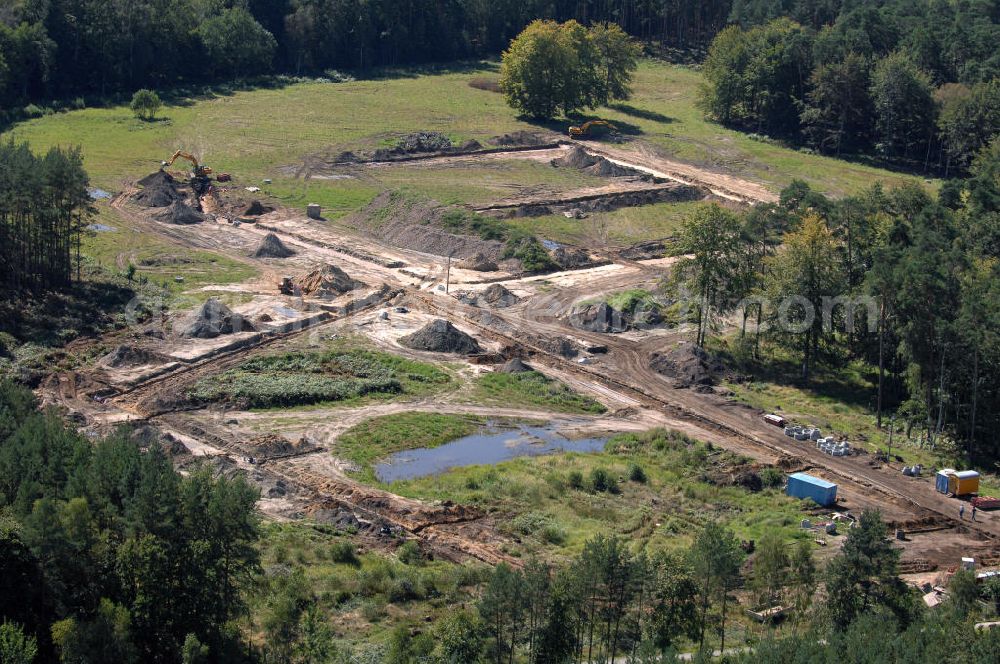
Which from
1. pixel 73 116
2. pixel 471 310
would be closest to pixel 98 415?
pixel 471 310

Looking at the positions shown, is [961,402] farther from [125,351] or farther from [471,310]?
[125,351]

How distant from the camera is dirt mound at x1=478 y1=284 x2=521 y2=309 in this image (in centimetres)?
7675

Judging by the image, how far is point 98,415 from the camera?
57.0 metres

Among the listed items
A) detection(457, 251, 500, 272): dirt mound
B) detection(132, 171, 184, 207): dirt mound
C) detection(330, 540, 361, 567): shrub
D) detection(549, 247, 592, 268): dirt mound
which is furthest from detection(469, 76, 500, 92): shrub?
detection(330, 540, 361, 567): shrub

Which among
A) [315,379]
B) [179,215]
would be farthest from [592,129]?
[315,379]

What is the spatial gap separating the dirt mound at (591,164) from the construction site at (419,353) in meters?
2.52

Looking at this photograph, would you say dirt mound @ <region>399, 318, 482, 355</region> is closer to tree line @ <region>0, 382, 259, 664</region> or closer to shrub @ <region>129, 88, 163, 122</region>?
tree line @ <region>0, 382, 259, 664</region>

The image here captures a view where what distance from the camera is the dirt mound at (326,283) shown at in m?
76.6

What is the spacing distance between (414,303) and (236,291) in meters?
11.8

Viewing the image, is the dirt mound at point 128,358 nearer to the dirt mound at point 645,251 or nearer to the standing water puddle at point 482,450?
the standing water puddle at point 482,450

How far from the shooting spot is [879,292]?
5959 cm

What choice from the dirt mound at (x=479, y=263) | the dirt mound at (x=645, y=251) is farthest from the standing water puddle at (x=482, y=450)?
the dirt mound at (x=645, y=251)

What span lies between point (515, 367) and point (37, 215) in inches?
1190

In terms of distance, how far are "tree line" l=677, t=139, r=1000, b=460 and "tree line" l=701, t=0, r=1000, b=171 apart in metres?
37.1
